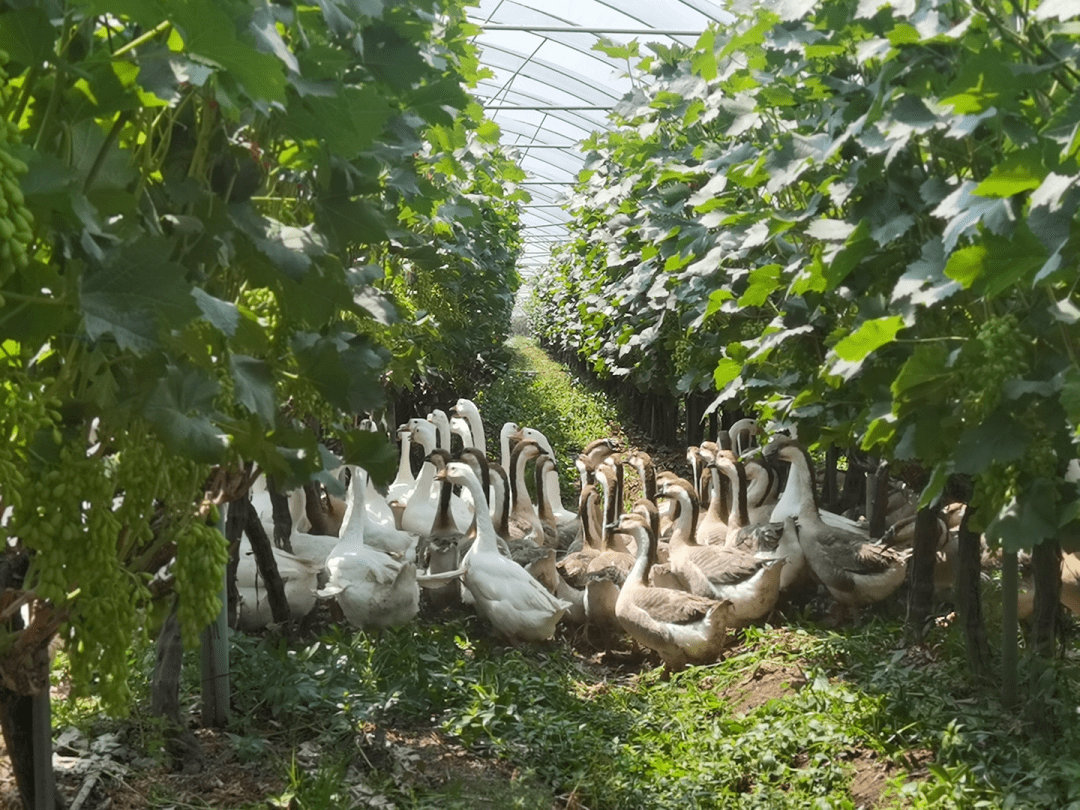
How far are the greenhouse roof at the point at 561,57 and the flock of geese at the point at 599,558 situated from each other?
3.67 meters

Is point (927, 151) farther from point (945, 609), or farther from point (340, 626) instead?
point (340, 626)

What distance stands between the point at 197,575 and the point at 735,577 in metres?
4.65

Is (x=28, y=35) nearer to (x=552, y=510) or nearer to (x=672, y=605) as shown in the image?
(x=672, y=605)

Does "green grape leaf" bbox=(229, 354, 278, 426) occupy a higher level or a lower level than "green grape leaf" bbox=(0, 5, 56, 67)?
lower

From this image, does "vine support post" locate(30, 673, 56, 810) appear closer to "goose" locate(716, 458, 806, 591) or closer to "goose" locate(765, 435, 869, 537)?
"goose" locate(716, 458, 806, 591)

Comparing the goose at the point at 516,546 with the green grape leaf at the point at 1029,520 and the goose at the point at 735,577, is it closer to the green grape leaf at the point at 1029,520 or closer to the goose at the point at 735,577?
the goose at the point at 735,577

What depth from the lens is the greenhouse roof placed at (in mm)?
12516

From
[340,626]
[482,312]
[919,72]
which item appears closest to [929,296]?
[919,72]

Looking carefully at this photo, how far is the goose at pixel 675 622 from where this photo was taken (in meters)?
5.62

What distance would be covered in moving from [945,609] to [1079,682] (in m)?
1.29

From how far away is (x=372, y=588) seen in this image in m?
5.60

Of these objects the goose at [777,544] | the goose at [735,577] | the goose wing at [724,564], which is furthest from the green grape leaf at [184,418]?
the goose at [777,544]

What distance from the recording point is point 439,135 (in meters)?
4.95

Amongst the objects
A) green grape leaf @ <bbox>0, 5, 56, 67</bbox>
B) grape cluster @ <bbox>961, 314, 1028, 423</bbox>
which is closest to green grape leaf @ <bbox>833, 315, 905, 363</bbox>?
grape cluster @ <bbox>961, 314, 1028, 423</bbox>
